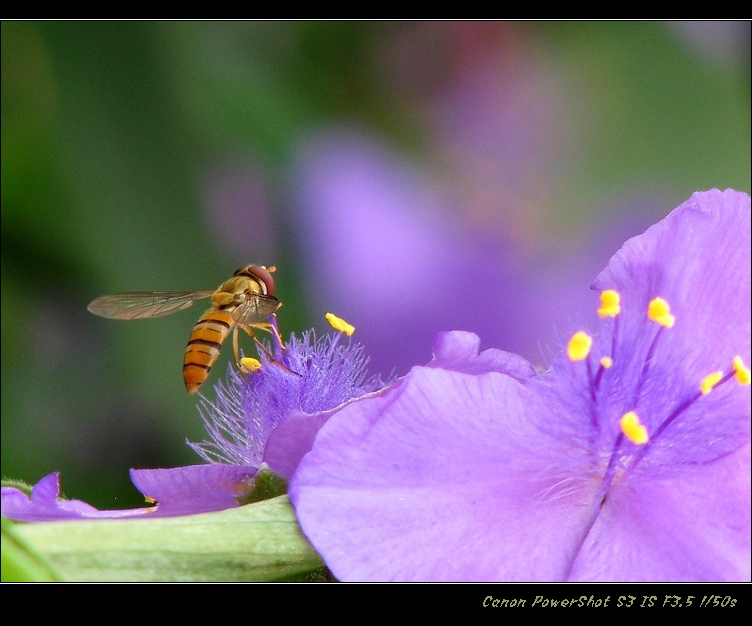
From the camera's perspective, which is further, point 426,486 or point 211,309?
point 211,309

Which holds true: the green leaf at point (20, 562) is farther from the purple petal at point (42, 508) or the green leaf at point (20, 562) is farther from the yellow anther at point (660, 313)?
the yellow anther at point (660, 313)

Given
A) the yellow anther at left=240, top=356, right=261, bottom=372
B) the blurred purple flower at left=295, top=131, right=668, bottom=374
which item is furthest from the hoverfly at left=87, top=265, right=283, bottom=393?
the blurred purple flower at left=295, top=131, right=668, bottom=374

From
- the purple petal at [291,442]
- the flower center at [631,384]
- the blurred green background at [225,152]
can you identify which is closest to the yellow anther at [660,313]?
the flower center at [631,384]

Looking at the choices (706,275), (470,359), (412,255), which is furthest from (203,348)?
(412,255)

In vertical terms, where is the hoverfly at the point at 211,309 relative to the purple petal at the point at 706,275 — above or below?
below

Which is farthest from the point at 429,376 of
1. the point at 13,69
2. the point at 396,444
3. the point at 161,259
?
the point at 13,69

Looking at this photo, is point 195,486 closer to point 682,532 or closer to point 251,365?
point 251,365
